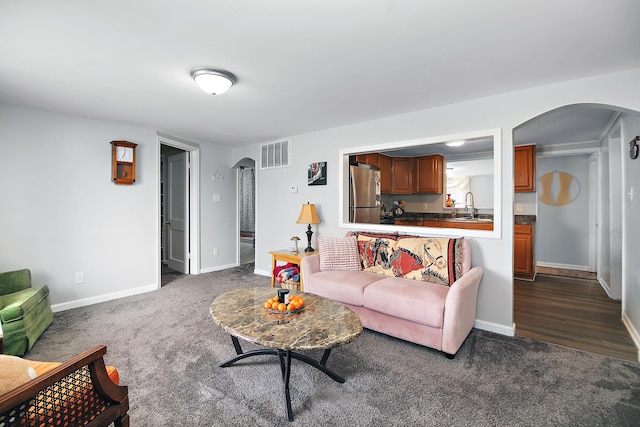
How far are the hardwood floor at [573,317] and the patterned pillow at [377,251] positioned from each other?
1.36 metres

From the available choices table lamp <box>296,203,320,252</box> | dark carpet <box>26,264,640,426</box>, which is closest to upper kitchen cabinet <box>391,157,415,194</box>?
table lamp <box>296,203,320,252</box>

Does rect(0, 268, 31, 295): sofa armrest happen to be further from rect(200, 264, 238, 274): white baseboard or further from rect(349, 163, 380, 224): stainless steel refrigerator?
rect(349, 163, 380, 224): stainless steel refrigerator

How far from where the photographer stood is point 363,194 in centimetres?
430

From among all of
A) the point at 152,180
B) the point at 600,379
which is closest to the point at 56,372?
the point at 600,379

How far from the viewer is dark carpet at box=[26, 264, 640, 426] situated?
169 centimetres

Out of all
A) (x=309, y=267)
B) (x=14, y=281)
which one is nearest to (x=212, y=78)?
(x=309, y=267)

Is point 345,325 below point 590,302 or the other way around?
the other way around

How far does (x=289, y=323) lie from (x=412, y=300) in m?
1.09

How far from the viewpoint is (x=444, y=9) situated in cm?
159

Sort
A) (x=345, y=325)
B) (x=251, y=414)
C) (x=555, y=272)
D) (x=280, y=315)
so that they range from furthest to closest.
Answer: (x=555, y=272) < (x=280, y=315) < (x=345, y=325) < (x=251, y=414)

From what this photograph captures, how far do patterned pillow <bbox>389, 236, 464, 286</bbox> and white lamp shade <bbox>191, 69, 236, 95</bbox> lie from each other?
2.21 m

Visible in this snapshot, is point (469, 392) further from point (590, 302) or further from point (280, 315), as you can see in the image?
point (590, 302)

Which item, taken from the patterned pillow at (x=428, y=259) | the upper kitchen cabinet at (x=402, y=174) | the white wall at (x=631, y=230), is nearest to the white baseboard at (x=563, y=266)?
the white wall at (x=631, y=230)

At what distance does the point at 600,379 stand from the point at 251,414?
2.33 meters
